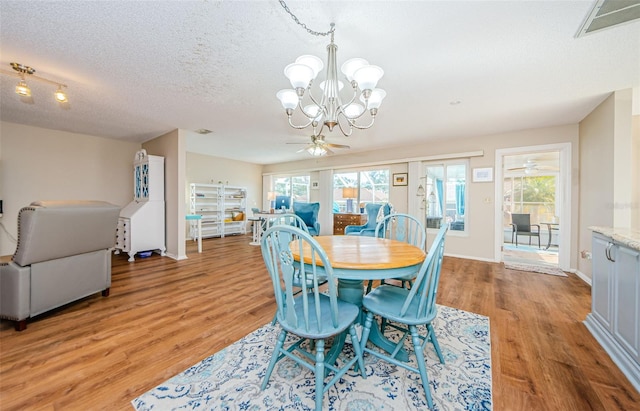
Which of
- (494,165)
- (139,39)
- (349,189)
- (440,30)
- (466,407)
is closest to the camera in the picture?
(466,407)

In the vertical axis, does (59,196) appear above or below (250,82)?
below

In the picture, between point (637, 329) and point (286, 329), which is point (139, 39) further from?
point (637, 329)

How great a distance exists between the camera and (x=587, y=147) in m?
3.31

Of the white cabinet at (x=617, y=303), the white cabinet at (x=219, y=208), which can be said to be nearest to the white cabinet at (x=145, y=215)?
the white cabinet at (x=219, y=208)

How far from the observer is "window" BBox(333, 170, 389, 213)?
6062 millimetres

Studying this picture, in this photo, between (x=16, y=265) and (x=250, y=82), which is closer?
(x=16, y=265)

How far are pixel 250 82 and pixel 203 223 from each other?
5.12 meters

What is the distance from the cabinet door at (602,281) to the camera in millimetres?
1762

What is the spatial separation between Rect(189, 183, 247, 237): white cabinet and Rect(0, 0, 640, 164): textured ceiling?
309 centimetres

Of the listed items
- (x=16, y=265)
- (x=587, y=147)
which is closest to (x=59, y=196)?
(x=16, y=265)

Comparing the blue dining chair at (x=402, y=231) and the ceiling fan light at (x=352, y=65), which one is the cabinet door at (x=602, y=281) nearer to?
the blue dining chair at (x=402, y=231)

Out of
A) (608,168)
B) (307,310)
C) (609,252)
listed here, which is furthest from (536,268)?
(307,310)

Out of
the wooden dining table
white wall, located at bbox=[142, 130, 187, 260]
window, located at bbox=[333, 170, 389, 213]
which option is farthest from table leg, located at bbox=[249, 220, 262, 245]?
the wooden dining table

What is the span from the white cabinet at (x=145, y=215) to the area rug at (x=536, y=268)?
243 inches
